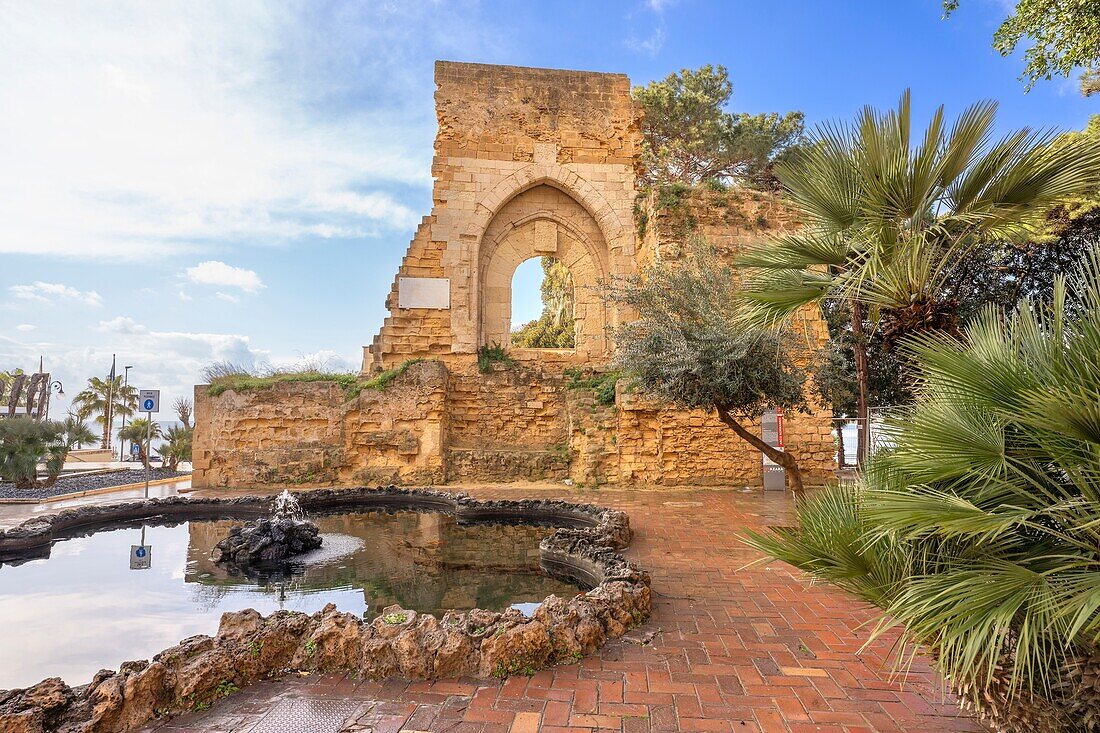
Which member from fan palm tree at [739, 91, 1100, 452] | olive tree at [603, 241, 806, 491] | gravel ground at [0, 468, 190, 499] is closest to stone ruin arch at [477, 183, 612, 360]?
olive tree at [603, 241, 806, 491]

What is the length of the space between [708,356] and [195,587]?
Result: 20.4 feet

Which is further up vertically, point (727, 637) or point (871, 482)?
point (871, 482)

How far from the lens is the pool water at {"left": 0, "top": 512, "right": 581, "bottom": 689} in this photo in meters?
4.02

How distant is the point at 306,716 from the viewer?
2.87m

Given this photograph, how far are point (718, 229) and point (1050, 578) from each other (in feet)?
38.0

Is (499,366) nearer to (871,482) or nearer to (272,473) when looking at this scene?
(272,473)

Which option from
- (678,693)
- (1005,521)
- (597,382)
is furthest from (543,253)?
(1005,521)

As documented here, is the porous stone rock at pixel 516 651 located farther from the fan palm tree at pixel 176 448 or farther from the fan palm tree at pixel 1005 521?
the fan palm tree at pixel 176 448

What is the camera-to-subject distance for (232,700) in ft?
9.99

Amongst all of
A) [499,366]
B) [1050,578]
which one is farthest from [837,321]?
[1050,578]

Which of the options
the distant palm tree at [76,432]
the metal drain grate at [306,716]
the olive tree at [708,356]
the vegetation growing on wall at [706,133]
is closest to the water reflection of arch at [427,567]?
the metal drain grate at [306,716]

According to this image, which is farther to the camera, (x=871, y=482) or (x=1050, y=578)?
(x=871, y=482)

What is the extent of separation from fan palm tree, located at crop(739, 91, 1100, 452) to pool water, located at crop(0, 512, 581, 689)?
364cm

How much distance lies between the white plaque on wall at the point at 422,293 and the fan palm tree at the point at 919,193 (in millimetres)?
10691
